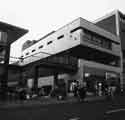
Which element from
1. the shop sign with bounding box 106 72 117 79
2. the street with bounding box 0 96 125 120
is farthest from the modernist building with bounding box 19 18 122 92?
the street with bounding box 0 96 125 120

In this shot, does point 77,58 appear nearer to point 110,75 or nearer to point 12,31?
point 110,75

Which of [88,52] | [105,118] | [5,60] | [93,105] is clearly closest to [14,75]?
[5,60]

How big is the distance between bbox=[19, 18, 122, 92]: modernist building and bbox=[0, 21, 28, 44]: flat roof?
379 cm

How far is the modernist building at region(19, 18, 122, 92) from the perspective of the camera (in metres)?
22.7

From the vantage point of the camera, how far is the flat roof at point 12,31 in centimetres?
1887

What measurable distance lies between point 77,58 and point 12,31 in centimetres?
1051

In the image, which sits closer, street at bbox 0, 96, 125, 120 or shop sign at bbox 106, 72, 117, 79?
street at bbox 0, 96, 125, 120

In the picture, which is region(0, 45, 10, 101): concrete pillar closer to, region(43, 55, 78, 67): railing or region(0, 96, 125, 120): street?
region(43, 55, 78, 67): railing

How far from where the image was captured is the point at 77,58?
2406 cm

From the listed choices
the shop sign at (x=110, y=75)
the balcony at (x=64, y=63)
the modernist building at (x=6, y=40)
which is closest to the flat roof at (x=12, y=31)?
the modernist building at (x=6, y=40)

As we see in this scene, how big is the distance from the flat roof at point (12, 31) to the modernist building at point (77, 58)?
149 inches

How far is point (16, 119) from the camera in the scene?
7.79 metres

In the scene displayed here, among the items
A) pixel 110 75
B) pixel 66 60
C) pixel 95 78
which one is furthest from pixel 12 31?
pixel 110 75

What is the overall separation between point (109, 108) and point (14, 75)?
52.0 feet
